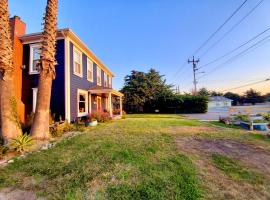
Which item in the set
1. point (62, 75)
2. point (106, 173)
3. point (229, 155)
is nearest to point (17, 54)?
point (62, 75)

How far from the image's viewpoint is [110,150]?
477 centimetres

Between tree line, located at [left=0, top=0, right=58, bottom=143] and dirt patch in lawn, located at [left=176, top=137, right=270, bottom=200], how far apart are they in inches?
208

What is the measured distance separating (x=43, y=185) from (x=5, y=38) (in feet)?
16.8

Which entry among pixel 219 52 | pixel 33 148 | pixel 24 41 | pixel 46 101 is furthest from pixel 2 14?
pixel 219 52

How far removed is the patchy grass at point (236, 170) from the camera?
317 cm

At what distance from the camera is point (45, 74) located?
622 centimetres

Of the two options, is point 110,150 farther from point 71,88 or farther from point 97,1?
point 97,1

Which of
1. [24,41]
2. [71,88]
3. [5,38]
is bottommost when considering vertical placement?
[71,88]

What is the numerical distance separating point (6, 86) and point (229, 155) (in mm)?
7405

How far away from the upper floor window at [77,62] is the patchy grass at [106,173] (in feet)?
22.2

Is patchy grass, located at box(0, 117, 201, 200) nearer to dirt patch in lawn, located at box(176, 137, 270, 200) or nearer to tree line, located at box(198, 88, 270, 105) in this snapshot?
dirt patch in lawn, located at box(176, 137, 270, 200)

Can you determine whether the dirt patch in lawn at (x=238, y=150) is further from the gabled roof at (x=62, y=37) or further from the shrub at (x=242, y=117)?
the gabled roof at (x=62, y=37)

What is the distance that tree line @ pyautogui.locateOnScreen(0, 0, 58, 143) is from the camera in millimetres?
5066

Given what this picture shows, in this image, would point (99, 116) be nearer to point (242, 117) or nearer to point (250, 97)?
point (242, 117)
